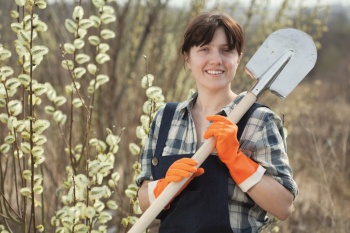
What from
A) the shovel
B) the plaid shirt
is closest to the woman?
the plaid shirt

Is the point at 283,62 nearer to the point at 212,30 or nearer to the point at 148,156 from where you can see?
the point at 212,30

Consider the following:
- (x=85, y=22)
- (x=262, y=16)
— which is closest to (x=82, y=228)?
(x=85, y=22)

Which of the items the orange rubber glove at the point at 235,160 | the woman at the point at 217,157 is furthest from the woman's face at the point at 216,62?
the orange rubber glove at the point at 235,160

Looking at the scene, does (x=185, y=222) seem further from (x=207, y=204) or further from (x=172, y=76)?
(x=172, y=76)

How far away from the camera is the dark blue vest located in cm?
179

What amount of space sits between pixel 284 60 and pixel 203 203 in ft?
2.01

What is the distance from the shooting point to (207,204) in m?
1.81

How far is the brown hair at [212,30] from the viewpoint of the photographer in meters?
1.93

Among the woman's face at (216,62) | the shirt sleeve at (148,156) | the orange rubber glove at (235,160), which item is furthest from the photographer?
the shirt sleeve at (148,156)

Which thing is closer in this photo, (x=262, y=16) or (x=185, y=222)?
(x=185, y=222)

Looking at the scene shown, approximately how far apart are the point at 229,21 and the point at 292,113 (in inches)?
126

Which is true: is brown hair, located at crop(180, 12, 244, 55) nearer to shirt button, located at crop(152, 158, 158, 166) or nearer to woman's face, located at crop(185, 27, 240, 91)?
woman's face, located at crop(185, 27, 240, 91)

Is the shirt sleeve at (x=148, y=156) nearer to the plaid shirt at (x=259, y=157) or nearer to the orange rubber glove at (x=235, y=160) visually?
the plaid shirt at (x=259, y=157)

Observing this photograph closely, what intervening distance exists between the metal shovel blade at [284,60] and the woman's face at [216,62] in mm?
131
